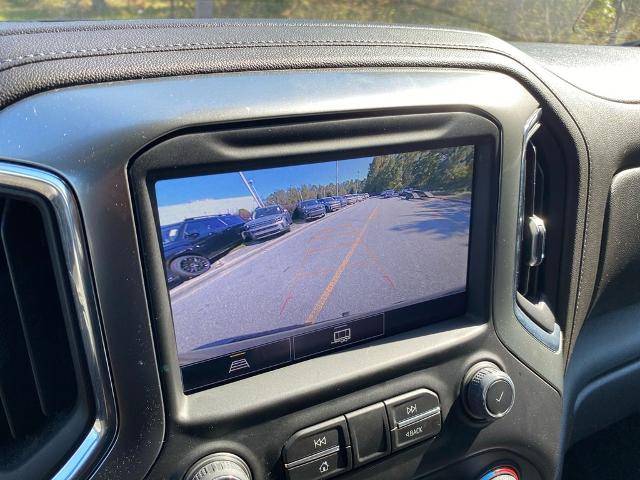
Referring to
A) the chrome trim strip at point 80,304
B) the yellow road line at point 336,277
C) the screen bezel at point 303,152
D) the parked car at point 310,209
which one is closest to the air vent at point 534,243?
the screen bezel at point 303,152

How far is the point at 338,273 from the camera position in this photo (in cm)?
142

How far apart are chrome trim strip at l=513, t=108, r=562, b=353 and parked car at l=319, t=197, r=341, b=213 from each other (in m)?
0.52

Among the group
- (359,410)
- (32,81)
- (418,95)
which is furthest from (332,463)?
(32,81)

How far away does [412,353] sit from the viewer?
1.51m

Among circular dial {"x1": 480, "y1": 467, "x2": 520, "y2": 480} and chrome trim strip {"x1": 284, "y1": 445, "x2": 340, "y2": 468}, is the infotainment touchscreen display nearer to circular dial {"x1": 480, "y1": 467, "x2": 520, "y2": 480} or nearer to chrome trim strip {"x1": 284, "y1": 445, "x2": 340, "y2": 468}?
chrome trim strip {"x1": 284, "y1": 445, "x2": 340, "y2": 468}

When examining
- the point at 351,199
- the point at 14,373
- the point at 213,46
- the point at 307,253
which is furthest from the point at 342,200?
the point at 14,373

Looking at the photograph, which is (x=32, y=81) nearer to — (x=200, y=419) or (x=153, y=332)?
(x=153, y=332)

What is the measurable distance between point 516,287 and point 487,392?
0.30 m

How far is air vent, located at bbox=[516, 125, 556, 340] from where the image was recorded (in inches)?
66.8

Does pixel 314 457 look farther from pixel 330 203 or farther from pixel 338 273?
pixel 330 203

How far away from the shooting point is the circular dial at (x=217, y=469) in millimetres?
1261

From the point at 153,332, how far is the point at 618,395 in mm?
1763

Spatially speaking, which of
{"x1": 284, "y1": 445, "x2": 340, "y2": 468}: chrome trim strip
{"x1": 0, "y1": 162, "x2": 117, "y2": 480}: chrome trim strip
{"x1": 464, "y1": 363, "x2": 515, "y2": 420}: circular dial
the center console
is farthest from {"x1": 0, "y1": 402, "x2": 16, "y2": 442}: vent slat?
{"x1": 464, "y1": 363, "x2": 515, "y2": 420}: circular dial

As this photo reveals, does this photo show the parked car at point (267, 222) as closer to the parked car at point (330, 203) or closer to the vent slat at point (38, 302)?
the parked car at point (330, 203)
